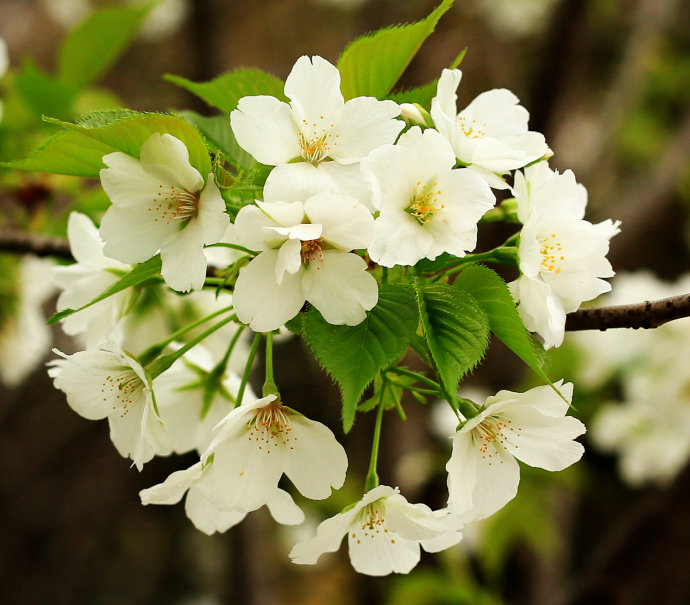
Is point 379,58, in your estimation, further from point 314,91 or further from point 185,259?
point 185,259

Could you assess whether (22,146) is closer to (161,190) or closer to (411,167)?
(161,190)

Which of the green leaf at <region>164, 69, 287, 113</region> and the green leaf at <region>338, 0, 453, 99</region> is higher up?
the green leaf at <region>338, 0, 453, 99</region>

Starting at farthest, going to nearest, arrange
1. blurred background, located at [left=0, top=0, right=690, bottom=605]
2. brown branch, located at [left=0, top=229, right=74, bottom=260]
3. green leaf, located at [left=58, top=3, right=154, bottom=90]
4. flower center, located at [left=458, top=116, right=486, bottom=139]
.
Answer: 1. blurred background, located at [left=0, top=0, right=690, bottom=605]
2. green leaf, located at [left=58, top=3, right=154, bottom=90]
3. brown branch, located at [left=0, top=229, right=74, bottom=260]
4. flower center, located at [left=458, top=116, right=486, bottom=139]

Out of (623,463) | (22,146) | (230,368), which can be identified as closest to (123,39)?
(22,146)

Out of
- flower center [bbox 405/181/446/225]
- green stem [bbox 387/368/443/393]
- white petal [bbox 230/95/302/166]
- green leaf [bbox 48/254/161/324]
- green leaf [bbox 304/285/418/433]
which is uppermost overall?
white petal [bbox 230/95/302/166]

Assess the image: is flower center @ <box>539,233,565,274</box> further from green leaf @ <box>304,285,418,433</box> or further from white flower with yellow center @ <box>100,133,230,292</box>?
white flower with yellow center @ <box>100,133,230,292</box>

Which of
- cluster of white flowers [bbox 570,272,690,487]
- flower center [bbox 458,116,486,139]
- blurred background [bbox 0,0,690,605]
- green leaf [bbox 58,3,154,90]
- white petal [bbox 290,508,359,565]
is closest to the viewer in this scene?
white petal [bbox 290,508,359,565]

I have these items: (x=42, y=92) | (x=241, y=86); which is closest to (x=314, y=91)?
(x=241, y=86)

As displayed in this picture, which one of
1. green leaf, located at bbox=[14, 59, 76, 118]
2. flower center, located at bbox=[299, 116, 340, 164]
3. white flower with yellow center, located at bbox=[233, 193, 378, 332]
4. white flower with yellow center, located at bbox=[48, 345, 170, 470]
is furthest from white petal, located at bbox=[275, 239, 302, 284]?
green leaf, located at bbox=[14, 59, 76, 118]
